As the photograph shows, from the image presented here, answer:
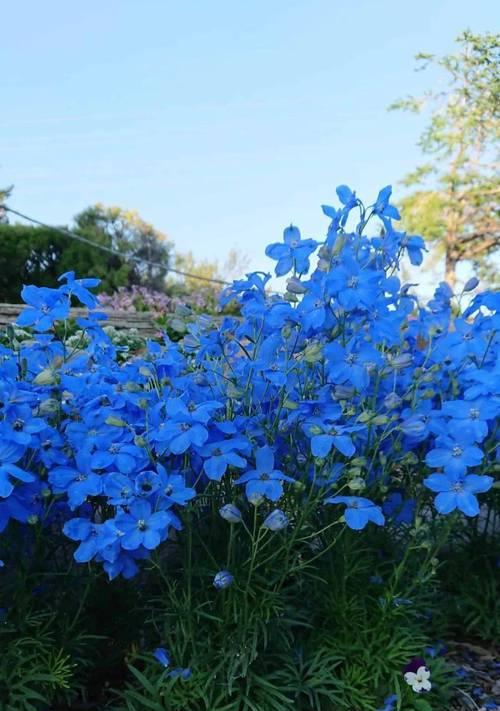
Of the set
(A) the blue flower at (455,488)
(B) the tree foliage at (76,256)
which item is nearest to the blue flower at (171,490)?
(A) the blue flower at (455,488)

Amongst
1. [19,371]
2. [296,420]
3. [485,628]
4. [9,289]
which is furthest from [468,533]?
[9,289]

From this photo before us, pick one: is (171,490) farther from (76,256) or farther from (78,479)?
(76,256)

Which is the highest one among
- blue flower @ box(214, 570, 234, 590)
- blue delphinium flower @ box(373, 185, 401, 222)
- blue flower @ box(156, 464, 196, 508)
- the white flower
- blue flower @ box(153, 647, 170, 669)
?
blue delphinium flower @ box(373, 185, 401, 222)

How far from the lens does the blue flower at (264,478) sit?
1671 millimetres

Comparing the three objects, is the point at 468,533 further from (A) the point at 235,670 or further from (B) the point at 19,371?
(B) the point at 19,371

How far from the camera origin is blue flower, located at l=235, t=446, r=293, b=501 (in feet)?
5.48

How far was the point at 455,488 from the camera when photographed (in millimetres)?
1804

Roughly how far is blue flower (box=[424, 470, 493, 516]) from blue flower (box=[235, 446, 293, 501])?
331mm

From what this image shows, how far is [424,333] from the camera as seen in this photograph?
239cm

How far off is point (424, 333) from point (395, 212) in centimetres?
44

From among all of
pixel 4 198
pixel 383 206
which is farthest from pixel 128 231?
pixel 383 206

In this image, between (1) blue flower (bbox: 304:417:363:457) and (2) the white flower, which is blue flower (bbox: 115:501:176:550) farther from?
(2) the white flower

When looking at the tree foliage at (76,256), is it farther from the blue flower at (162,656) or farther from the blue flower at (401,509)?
the blue flower at (162,656)

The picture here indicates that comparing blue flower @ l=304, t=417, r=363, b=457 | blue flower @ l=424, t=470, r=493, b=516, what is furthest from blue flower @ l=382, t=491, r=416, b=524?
blue flower @ l=304, t=417, r=363, b=457
